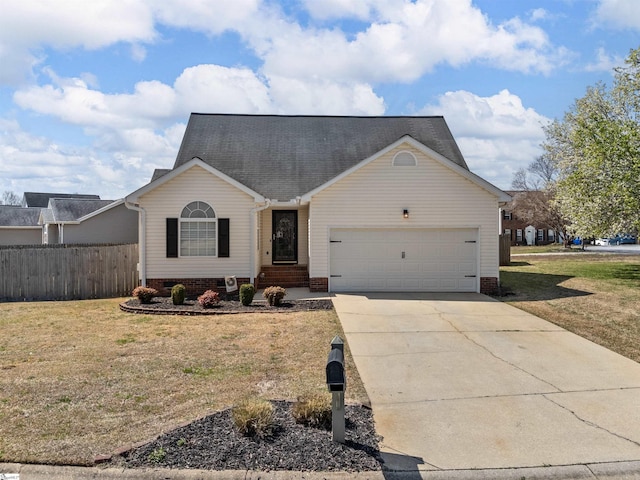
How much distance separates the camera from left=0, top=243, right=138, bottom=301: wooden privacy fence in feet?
48.8

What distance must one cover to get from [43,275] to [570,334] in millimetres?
14684

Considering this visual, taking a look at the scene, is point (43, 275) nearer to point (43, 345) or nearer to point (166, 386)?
point (43, 345)

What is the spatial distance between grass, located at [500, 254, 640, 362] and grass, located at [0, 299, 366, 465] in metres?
5.23

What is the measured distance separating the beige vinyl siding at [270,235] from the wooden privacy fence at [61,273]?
4669 millimetres

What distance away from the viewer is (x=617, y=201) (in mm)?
18953

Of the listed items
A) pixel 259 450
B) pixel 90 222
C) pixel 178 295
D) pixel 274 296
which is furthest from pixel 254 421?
pixel 90 222

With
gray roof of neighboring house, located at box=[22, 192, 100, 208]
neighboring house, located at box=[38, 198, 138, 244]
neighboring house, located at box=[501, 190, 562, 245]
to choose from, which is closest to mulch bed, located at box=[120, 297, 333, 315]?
neighboring house, located at box=[38, 198, 138, 244]

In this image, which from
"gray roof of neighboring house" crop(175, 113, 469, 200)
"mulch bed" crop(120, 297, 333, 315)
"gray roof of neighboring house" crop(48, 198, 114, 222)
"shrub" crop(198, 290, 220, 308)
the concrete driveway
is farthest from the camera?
"gray roof of neighboring house" crop(48, 198, 114, 222)

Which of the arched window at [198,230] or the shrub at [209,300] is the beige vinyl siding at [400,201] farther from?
the shrub at [209,300]

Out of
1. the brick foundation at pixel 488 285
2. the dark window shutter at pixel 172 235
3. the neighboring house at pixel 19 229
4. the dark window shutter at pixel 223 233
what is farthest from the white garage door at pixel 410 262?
the neighboring house at pixel 19 229

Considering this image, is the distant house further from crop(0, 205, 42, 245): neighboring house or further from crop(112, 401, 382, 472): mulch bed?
crop(112, 401, 382, 472): mulch bed

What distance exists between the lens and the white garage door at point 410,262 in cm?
1516

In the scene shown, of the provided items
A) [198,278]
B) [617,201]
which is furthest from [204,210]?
[617,201]

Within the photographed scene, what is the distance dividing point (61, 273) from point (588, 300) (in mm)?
15749
